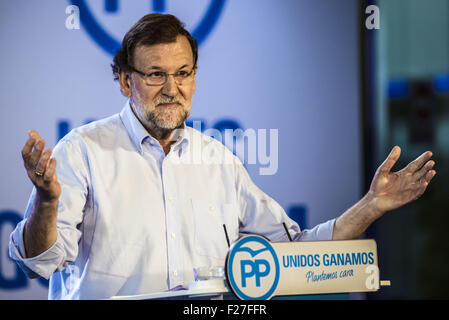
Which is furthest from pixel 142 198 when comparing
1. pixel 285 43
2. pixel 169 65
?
pixel 285 43

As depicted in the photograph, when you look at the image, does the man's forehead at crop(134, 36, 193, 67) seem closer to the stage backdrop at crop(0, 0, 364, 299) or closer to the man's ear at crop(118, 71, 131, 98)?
the man's ear at crop(118, 71, 131, 98)

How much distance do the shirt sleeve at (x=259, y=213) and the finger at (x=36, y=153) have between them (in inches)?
36.0

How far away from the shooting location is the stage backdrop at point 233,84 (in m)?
2.32

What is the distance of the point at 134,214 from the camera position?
2.07 metres

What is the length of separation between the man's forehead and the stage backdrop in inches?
8.0

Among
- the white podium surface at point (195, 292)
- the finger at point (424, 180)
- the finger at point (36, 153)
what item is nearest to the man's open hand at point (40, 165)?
the finger at point (36, 153)

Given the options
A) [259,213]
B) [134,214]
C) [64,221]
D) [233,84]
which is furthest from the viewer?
[233,84]

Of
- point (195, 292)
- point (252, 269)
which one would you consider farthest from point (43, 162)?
point (252, 269)

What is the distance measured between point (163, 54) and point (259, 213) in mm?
768

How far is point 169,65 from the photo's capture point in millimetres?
2166

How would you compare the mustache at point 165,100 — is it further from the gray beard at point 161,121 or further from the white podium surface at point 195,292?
the white podium surface at point 195,292

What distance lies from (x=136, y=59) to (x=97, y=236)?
73 cm

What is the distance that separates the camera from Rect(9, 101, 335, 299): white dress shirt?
2.03m

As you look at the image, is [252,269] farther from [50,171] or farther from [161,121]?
[161,121]
